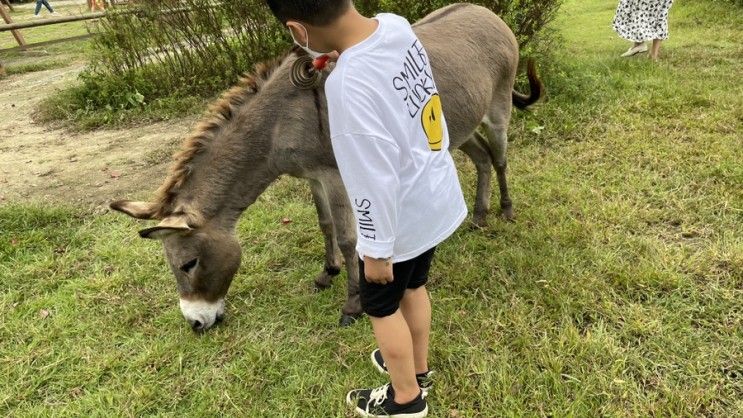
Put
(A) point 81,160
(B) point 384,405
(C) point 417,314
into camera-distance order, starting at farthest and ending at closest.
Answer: (A) point 81,160 → (B) point 384,405 → (C) point 417,314

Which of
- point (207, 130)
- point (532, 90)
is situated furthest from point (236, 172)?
point (532, 90)

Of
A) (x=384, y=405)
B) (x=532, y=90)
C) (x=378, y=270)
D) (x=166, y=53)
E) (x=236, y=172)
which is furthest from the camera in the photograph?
(x=166, y=53)

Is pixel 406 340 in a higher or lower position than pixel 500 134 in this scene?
higher

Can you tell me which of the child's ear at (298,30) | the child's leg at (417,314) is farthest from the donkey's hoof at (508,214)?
the child's ear at (298,30)

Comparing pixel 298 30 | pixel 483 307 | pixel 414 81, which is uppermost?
pixel 298 30

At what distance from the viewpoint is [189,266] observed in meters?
2.66

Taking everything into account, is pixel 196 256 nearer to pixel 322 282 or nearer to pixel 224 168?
pixel 224 168

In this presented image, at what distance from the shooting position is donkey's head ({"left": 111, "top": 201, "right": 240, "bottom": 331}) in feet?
8.32

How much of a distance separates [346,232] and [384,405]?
940 millimetres

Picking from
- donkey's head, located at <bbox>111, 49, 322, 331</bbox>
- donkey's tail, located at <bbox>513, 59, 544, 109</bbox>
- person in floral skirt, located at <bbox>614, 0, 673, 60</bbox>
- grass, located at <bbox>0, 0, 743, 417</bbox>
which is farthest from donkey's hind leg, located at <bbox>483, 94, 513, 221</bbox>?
person in floral skirt, located at <bbox>614, 0, 673, 60</bbox>

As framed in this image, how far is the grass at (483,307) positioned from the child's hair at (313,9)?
1.76m

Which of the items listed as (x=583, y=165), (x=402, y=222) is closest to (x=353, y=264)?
(x=402, y=222)

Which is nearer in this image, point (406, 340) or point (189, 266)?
point (406, 340)

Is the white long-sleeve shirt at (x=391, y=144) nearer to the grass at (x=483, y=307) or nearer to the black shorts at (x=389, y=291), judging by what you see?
the black shorts at (x=389, y=291)
